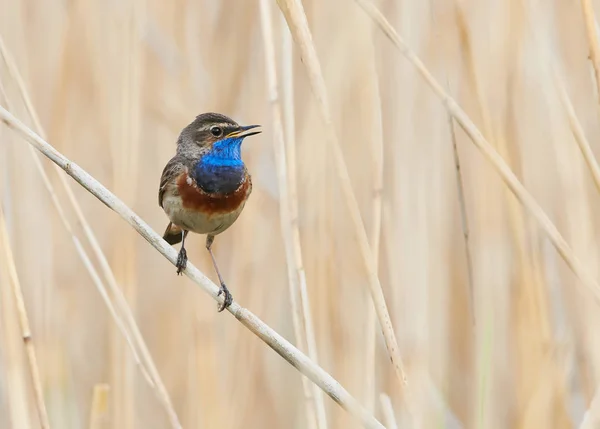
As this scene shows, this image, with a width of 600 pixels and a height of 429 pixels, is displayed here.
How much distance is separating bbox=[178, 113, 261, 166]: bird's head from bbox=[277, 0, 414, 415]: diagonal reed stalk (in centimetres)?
75

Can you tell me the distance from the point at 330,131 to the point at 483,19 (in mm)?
1094

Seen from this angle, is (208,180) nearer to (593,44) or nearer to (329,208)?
(329,208)

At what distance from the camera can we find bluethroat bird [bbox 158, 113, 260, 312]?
100 inches

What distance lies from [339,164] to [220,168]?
0.85m

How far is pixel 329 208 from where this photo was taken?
2.48 meters

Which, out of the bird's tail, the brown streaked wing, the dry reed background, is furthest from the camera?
the bird's tail

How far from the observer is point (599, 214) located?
2.67 meters

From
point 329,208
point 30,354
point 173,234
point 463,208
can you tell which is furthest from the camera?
point 173,234

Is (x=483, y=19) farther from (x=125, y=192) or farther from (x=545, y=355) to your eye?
(x=125, y=192)

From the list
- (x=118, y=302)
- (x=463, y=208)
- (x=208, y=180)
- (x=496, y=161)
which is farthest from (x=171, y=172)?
(x=496, y=161)

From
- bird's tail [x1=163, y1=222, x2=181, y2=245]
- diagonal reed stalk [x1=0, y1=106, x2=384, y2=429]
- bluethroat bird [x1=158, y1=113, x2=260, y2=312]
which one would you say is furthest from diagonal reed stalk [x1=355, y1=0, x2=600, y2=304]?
bird's tail [x1=163, y1=222, x2=181, y2=245]

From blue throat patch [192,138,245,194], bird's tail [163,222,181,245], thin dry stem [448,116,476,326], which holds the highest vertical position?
blue throat patch [192,138,245,194]

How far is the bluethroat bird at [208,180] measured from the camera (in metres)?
2.54

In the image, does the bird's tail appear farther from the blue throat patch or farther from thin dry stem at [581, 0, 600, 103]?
thin dry stem at [581, 0, 600, 103]
